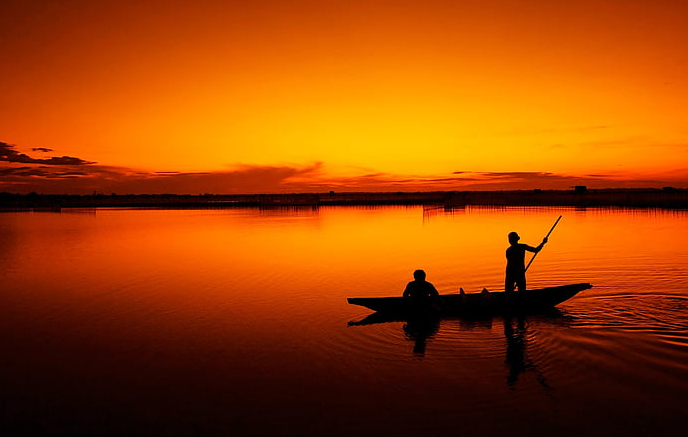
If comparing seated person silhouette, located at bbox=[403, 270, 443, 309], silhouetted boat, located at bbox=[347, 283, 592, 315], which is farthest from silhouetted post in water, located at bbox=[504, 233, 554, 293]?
seated person silhouette, located at bbox=[403, 270, 443, 309]

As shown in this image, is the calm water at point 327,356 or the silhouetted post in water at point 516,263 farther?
the silhouetted post in water at point 516,263

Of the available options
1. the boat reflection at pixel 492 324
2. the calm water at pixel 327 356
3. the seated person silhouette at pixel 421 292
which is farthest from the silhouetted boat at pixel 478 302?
the calm water at pixel 327 356

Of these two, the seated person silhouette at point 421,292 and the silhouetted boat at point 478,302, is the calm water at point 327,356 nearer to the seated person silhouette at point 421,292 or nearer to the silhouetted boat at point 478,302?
the silhouetted boat at point 478,302

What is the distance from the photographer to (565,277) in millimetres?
17922

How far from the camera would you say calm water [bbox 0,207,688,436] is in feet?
22.9

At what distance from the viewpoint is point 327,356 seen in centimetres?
962

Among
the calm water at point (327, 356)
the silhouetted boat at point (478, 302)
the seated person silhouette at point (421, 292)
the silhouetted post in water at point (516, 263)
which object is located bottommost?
the calm water at point (327, 356)

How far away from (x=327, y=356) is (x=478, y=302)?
161 inches

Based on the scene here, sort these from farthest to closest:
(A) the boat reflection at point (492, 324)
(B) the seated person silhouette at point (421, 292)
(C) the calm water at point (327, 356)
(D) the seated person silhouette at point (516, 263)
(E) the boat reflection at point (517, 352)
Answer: (D) the seated person silhouette at point (516, 263) → (B) the seated person silhouette at point (421, 292) → (A) the boat reflection at point (492, 324) → (E) the boat reflection at point (517, 352) → (C) the calm water at point (327, 356)

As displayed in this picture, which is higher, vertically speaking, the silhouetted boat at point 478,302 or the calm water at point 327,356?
the silhouetted boat at point 478,302

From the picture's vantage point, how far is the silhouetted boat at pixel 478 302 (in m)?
11.6

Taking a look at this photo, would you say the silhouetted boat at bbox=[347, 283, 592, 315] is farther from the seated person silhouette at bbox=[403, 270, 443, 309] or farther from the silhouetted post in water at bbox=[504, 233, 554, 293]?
the silhouetted post in water at bbox=[504, 233, 554, 293]

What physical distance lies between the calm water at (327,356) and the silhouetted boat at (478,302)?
366 millimetres

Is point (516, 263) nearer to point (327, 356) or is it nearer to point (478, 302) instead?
point (478, 302)
